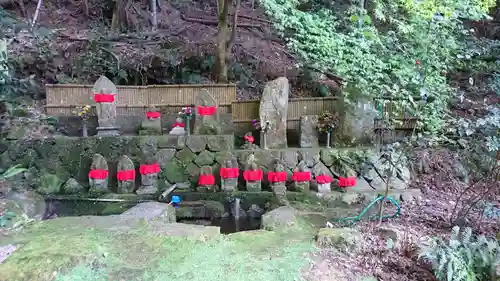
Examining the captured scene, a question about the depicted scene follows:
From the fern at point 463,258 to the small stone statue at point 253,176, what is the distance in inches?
134

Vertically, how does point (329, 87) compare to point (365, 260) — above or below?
above

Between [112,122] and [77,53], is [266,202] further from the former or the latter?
[77,53]

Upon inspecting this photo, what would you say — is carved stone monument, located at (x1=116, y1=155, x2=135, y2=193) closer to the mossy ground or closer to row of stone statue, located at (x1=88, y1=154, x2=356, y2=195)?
row of stone statue, located at (x1=88, y1=154, x2=356, y2=195)

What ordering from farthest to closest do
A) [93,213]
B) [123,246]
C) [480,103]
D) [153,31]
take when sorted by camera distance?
1. [153,31]
2. [480,103]
3. [93,213]
4. [123,246]

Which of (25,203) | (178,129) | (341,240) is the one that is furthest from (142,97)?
(341,240)

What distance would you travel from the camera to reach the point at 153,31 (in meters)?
10.1

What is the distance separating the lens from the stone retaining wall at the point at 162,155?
640 cm

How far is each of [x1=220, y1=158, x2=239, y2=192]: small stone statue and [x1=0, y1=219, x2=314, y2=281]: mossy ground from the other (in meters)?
2.16

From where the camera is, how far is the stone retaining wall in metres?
6.40

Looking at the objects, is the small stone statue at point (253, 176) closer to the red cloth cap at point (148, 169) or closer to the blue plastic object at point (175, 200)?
the blue plastic object at point (175, 200)

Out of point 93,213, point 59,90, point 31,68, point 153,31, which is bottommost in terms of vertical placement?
point 93,213

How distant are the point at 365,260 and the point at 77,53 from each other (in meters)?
8.39

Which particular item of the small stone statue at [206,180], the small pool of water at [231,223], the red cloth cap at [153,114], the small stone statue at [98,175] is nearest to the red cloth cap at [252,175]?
the small stone statue at [206,180]

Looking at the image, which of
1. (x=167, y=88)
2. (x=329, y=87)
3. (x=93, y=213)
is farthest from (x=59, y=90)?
(x=329, y=87)
